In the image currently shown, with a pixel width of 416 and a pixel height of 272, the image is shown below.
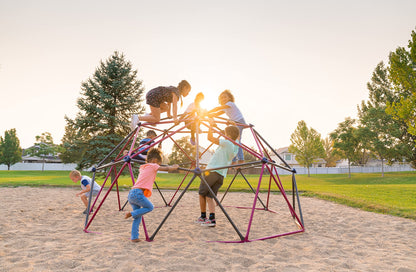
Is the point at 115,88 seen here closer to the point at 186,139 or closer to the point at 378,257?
the point at 186,139

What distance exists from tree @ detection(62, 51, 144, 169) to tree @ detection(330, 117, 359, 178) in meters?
22.9

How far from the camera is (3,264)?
9.44ft

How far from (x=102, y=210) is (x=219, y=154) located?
389 cm

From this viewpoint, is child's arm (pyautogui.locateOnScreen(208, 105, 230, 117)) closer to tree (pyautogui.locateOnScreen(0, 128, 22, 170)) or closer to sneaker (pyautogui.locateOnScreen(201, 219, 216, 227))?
sneaker (pyautogui.locateOnScreen(201, 219, 216, 227))

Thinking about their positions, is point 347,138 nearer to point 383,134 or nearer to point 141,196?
point 383,134

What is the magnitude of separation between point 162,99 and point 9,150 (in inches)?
2114

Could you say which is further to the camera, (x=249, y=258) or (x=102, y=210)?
(x=102, y=210)

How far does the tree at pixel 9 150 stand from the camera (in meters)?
45.8

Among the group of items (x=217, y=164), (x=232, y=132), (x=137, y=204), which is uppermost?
(x=232, y=132)

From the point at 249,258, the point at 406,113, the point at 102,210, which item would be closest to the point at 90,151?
the point at 102,210

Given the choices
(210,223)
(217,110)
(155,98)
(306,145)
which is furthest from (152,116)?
(306,145)

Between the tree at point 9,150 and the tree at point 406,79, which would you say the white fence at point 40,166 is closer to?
the tree at point 9,150

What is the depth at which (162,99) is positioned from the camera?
561 centimetres

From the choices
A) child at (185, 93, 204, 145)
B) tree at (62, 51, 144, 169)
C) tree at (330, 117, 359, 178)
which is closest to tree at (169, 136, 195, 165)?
tree at (62, 51, 144, 169)
